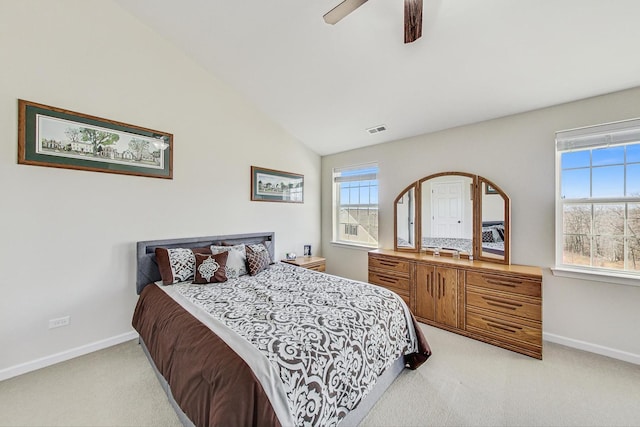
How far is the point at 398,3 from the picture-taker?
2021 mm

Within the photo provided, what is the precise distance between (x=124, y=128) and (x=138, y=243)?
4.02 feet

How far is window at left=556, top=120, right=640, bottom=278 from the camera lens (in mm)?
2371

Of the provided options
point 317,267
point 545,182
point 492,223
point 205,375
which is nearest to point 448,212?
point 492,223

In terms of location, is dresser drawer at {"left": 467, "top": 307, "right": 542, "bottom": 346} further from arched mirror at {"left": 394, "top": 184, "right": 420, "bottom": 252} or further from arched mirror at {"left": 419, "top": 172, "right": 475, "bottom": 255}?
arched mirror at {"left": 394, "top": 184, "right": 420, "bottom": 252}

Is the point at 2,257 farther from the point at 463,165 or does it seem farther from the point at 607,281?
the point at 607,281

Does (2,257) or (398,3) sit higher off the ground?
(398,3)

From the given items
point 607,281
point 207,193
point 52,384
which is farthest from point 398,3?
point 52,384

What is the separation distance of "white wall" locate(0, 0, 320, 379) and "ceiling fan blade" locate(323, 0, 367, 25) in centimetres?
218

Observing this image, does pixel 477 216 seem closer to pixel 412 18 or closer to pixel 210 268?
pixel 412 18

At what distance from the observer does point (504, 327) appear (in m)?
2.55

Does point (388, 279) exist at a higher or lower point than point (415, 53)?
lower

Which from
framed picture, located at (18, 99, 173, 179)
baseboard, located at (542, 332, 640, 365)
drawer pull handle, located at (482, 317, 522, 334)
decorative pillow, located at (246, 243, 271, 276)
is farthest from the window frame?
framed picture, located at (18, 99, 173, 179)

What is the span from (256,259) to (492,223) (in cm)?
287

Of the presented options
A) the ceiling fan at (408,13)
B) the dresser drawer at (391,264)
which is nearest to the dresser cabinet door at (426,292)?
the dresser drawer at (391,264)
